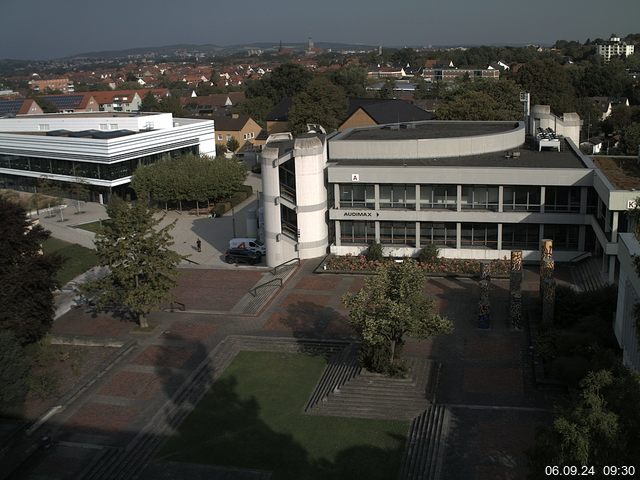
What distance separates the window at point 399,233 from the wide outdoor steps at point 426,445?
59.7ft

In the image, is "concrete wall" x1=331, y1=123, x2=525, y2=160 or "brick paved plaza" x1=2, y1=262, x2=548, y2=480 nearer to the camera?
"brick paved plaza" x1=2, y1=262, x2=548, y2=480

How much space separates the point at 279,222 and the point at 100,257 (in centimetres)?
1294

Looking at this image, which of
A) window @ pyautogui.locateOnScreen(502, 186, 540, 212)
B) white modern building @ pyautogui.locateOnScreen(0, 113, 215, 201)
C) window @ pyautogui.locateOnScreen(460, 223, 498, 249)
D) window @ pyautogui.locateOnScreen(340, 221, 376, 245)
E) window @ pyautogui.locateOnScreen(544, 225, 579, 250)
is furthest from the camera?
white modern building @ pyautogui.locateOnScreen(0, 113, 215, 201)

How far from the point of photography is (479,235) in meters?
40.3

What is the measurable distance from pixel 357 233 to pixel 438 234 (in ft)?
15.6

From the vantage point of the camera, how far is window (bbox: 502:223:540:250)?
39438mm

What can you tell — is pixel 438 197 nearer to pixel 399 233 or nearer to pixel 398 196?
pixel 398 196

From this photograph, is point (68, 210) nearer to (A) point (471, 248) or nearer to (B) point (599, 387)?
(A) point (471, 248)

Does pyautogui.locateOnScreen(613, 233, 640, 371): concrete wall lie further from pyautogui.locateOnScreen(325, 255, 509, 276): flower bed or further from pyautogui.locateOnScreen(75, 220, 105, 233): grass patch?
pyautogui.locateOnScreen(75, 220, 105, 233): grass patch

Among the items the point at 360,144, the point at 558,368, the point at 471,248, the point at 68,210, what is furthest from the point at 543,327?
the point at 68,210

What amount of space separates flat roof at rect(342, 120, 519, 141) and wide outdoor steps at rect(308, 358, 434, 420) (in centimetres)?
2198

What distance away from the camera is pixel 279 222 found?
41500 millimetres

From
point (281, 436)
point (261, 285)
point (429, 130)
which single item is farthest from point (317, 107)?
point (281, 436)

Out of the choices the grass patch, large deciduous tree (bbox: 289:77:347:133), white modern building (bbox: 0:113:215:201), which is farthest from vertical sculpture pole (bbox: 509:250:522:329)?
large deciduous tree (bbox: 289:77:347:133)
